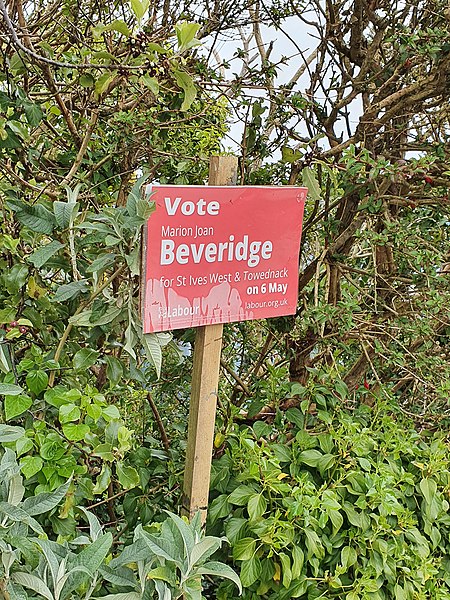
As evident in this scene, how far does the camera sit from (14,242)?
1.41 metres

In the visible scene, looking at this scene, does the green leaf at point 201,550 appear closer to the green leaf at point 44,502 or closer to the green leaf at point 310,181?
the green leaf at point 44,502

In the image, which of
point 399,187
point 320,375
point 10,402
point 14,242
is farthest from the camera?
point 399,187

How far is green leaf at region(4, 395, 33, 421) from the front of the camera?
1.19m

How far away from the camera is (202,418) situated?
1506 mm

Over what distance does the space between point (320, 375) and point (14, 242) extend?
878 millimetres

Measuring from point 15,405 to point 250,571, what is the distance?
653mm

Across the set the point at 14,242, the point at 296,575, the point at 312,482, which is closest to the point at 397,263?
the point at 312,482

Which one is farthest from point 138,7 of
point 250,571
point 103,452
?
point 250,571

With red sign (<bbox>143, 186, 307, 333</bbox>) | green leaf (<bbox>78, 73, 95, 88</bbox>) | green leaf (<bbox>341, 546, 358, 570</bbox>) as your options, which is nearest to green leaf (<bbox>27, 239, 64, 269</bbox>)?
red sign (<bbox>143, 186, 307, 333</bbox>)

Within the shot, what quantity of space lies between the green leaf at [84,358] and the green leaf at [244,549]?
21.3 inches

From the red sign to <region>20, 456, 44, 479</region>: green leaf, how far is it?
33 cm

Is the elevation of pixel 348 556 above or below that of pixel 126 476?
below

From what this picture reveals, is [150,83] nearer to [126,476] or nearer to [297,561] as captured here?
[126,476]

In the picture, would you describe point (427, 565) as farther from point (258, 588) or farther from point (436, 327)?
point (436, 327)
